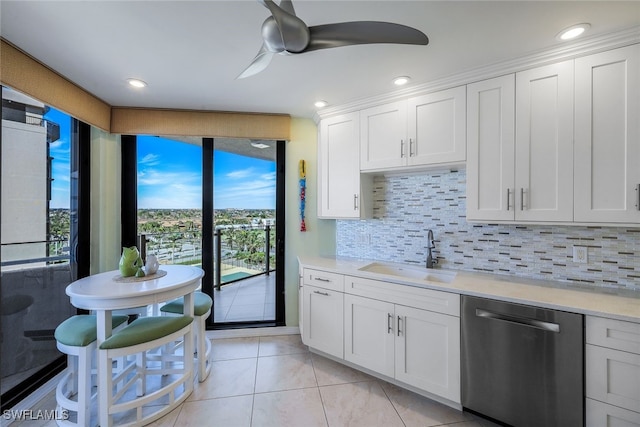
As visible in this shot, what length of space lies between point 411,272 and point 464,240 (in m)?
0.54

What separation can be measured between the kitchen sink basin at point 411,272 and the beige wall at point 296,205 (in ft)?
2.79

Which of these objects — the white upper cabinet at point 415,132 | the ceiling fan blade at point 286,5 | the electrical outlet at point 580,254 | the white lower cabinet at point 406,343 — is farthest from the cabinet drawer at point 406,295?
the ceiling fan blade at point 286,5

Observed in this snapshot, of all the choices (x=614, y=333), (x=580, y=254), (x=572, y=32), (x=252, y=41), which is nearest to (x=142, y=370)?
(x=252, y=41)

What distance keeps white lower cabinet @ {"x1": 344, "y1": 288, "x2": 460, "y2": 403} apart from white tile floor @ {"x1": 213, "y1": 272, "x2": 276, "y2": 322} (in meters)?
1.26

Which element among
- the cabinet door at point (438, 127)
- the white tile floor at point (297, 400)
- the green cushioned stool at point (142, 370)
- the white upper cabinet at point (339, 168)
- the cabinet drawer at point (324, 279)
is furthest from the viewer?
the white upper cabinet at point (339, 168)

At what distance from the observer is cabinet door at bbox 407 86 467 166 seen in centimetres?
199

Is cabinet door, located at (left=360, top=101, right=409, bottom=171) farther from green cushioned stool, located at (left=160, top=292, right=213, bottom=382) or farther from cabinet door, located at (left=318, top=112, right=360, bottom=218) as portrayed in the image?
green cushioned stool, located at (left=160, top=292, right=213, bottom=382)

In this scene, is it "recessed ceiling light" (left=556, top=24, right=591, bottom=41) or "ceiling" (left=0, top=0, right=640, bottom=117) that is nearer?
"ceiling" (left=0, top=0, right=640, bottom=117)

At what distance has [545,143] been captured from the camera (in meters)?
1.71

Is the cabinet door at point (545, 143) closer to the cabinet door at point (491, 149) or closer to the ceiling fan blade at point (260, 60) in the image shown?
the cabinet door at point (491, 149)

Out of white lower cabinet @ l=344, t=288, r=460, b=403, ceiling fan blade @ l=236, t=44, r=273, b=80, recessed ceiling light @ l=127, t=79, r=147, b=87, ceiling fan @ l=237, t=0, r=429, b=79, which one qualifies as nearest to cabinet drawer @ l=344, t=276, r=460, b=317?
white lower cabinet @ l=344, t=288, r=460, b=403

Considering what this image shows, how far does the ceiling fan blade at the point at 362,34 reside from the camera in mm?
1141

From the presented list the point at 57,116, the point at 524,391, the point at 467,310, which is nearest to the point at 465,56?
the point at 467,310

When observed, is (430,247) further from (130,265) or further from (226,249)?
(130,265)
